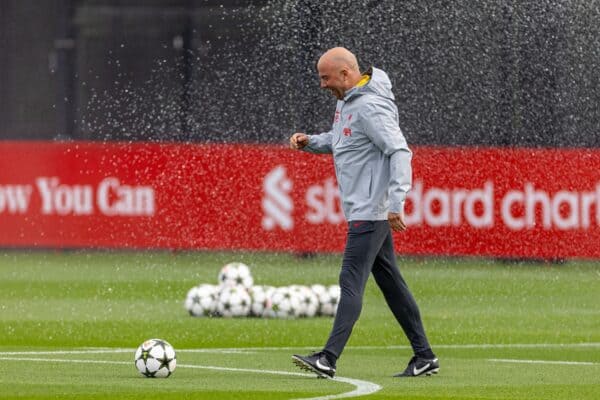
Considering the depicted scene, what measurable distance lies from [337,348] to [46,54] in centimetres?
1792

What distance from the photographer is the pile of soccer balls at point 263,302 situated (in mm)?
16016

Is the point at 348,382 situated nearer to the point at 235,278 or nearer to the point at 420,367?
the point at 420,367

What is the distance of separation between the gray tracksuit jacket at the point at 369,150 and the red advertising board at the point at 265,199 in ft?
37.7

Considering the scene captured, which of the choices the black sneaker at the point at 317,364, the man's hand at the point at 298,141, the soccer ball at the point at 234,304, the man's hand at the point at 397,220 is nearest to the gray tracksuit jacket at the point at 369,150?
the man's hand at the point at 397,220

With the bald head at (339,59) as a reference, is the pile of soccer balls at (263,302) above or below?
below

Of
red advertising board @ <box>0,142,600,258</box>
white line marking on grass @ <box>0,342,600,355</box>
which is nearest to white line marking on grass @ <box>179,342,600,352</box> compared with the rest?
white line marking on grass @ <box>0,342,600,355</box>

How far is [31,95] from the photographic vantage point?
2756cm

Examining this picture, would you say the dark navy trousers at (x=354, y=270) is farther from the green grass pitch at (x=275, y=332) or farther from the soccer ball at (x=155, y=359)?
the soccer ball at (x=155, y=359)

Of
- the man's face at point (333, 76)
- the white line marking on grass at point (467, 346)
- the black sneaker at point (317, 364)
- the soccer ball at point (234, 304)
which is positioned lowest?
the black sneaker at point (317, 364)

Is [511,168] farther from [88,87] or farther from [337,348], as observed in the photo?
[337,348]

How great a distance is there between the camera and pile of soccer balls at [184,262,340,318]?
1602 cm

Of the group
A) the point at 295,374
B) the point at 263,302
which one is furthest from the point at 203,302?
the point at 295,374

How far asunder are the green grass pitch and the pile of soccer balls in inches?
11.1

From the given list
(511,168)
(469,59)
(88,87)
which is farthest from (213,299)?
(88,87)
